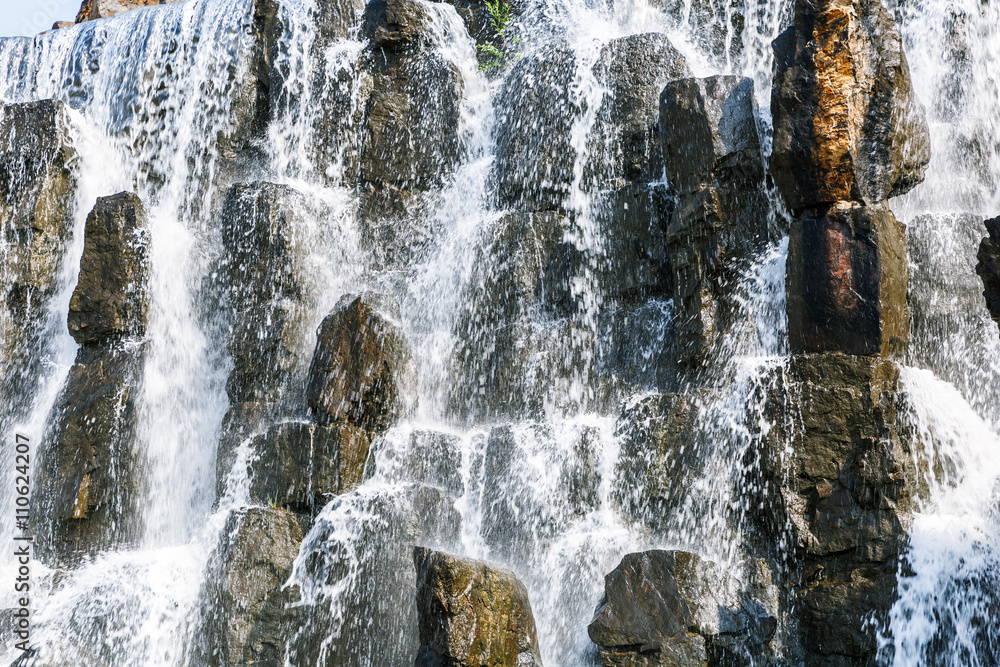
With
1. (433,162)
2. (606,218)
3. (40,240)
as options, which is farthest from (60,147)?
(606,218)

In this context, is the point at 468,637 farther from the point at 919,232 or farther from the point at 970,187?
the point at 970,187

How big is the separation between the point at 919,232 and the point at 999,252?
138 inches

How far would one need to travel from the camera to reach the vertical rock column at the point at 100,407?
30.8 ft

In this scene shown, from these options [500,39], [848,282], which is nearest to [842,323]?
[848,282]

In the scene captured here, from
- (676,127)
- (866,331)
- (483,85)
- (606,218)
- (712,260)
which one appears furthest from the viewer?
(483,85)

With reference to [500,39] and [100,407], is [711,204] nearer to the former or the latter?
[500,39]

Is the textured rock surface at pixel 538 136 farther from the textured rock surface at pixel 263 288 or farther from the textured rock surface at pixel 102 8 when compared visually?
the textured rock surface at pixel 102 8

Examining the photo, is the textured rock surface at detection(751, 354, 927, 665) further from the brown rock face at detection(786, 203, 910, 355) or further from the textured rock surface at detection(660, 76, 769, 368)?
the textured rock surface at detection(660, 76, 769, 368)

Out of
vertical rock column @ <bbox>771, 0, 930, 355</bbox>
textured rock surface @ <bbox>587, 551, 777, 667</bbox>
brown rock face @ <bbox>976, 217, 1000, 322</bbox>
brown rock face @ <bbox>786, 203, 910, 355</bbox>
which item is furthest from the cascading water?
brown rock face @ <bbox>976, 217, 1000, 322</bbox>

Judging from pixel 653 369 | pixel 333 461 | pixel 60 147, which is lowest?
pixel 333 461

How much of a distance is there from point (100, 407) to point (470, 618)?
538 centimetres

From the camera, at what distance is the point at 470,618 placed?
247 inches

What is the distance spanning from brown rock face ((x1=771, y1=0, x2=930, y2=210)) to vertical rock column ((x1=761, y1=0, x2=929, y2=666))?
1 centimetres

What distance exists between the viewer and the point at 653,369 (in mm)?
8594
